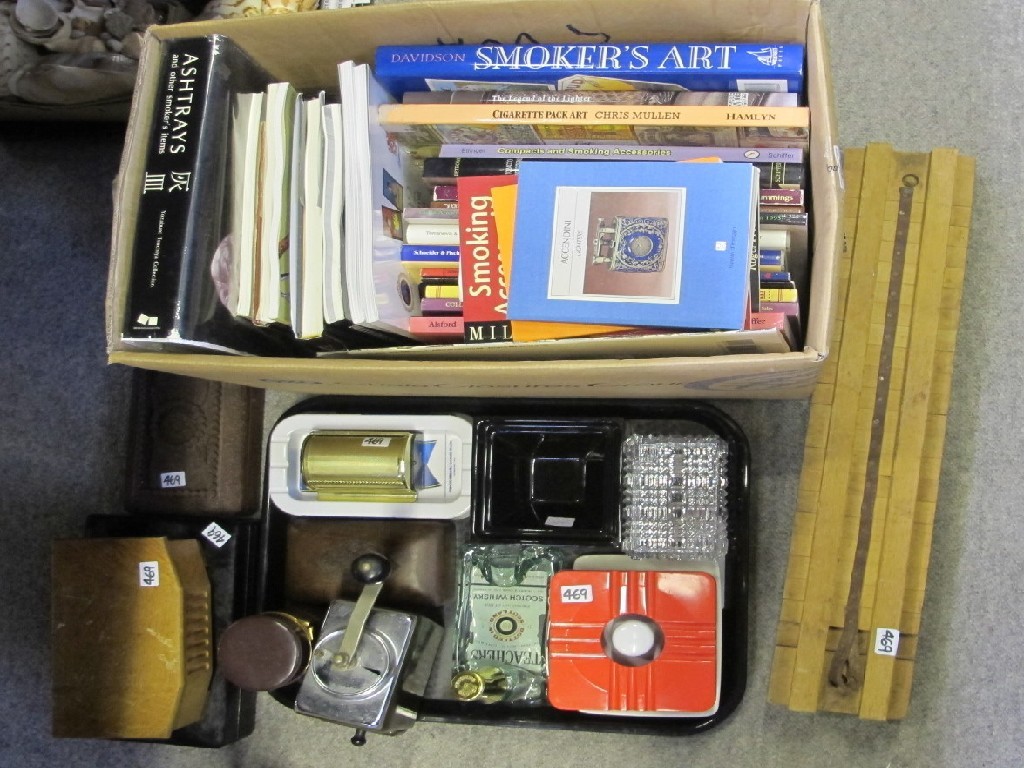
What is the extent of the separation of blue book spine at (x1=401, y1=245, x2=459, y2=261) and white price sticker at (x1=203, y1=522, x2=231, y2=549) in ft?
1.59

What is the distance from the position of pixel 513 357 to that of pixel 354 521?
0.36 metres

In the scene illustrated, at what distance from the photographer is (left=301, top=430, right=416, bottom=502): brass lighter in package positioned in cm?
103

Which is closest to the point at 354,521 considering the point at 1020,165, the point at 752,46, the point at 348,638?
the point at 348,638

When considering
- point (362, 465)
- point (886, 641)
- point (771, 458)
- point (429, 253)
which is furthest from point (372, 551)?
point (886, 641)

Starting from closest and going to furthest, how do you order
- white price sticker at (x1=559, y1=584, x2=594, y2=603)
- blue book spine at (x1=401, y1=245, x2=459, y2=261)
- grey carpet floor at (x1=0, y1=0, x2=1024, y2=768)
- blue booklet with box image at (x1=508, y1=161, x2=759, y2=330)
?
blue booklet with box image at (x1=508, y1=161, x2=759, y2=330), blue book spine at (x1=401, y1=245, x2=459, y2=261), white price sticker at (x1=559, y1=584, x2=594, y2=603), grey carpet floor at (x1=0, y1=0, x2=1024, y2=768)

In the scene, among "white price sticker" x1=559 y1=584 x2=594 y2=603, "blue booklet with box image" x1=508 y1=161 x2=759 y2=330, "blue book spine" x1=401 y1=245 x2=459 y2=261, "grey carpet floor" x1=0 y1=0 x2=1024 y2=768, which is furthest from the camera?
"grey carpet floor" x1=0 y1=0 x2=1024 y2=768

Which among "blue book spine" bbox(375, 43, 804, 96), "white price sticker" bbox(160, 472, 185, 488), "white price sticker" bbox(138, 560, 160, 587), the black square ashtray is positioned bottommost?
"white price sticker" bbox(138, 560, 160, 587)

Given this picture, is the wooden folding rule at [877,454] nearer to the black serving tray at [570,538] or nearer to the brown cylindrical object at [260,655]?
the black serving tray at [570,538]

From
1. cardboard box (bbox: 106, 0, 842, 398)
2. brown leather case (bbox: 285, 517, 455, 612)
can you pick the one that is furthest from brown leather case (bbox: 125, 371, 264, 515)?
cardboard box (bbox: 106, 0, 842, 398)

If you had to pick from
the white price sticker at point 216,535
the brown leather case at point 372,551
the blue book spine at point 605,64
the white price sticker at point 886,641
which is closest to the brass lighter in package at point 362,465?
the brown leather case at point 372,551

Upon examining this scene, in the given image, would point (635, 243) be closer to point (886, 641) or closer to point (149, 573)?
point (886, 641)

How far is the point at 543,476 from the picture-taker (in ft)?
3.64

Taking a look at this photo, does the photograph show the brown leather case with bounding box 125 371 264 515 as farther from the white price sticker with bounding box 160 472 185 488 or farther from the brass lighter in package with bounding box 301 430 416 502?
the brass lighter in package with bounding box 301 430 416 502

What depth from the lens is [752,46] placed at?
33.1 inches
